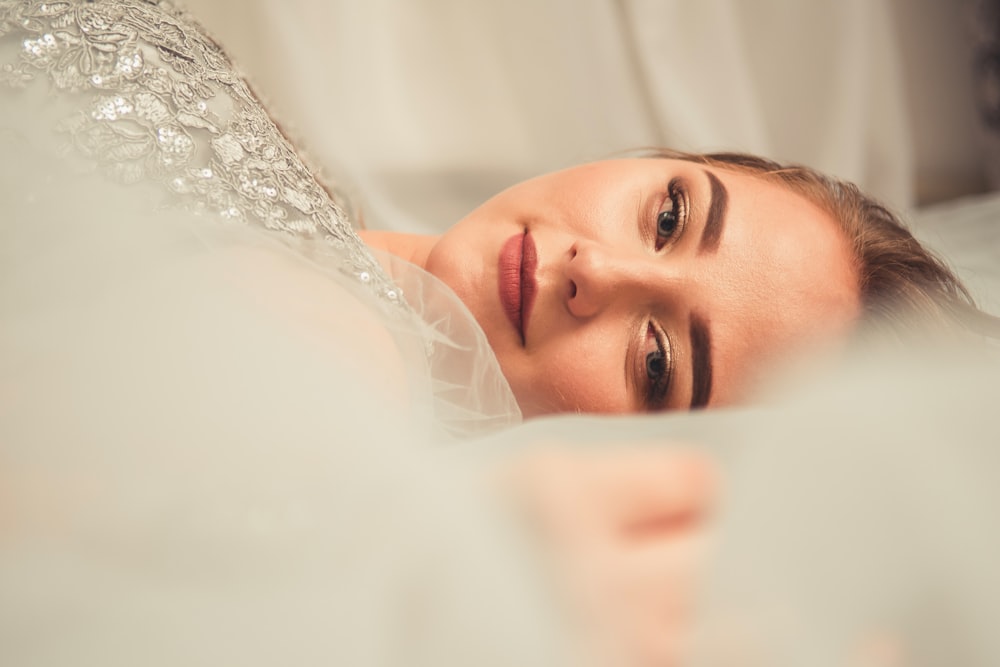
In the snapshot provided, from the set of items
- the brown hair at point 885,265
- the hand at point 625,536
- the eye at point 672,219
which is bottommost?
the brown hair at point 885,265

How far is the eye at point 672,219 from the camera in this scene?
93cm

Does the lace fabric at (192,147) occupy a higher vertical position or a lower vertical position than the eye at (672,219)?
higher

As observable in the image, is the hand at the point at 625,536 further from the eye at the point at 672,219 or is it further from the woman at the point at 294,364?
the eye at the point at 672,219

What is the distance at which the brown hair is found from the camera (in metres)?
0.94

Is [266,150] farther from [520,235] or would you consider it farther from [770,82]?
[770,82]

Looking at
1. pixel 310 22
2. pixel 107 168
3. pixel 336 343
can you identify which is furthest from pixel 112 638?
pixel 310 22

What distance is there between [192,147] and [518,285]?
0.39 metres

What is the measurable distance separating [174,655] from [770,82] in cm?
195

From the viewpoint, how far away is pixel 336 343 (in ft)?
1.92

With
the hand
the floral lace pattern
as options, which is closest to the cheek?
the floral lace pattern

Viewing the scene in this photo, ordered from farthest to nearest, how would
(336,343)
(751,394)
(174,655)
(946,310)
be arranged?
(946,310) → (751,394) → (336,343) → (174,655)

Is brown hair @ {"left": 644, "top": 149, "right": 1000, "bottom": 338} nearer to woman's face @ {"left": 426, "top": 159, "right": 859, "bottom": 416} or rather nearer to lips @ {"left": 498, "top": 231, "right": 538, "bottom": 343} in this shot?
woman's face @ {"left": 426, "top": 159, "right": 859, "bottom": 416}

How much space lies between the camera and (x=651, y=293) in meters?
0.88

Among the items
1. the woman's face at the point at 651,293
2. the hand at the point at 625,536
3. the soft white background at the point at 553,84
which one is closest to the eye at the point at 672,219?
the woman's face at the point at 651,293
